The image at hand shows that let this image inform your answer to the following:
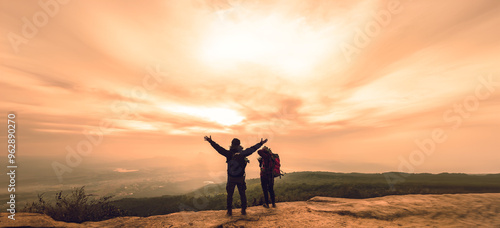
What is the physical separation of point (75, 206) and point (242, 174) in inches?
281

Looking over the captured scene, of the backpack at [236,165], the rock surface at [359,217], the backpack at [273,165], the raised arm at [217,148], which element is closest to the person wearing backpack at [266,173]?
the backpack at [273,165]

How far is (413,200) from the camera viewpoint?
9742 millimetres

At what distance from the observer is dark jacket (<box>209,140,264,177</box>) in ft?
27.5

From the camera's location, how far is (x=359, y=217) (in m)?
7.98

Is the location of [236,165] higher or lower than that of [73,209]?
higher

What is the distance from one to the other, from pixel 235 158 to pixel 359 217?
6.05m

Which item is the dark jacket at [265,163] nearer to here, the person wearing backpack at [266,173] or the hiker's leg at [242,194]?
the person wearing backpack at [266,173]

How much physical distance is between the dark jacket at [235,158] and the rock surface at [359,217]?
5.98 ft

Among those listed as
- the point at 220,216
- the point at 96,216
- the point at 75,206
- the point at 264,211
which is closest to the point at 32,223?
A: the point at 75,206

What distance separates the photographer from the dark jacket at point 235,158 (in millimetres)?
8391

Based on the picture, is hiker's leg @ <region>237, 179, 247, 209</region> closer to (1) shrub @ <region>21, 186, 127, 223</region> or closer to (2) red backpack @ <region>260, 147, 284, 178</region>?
(2) red backpack @ <region>260, 147, 284, 178</region>

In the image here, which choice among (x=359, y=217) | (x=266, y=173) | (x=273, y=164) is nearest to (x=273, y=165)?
(x=273, y=164)

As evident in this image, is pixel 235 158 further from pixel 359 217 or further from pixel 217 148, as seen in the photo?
pixel 359 217

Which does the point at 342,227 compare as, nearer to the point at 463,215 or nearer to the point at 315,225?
the point at 315,225
